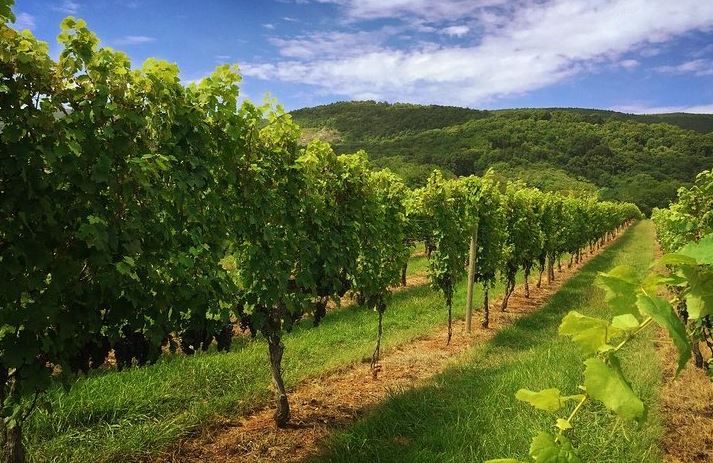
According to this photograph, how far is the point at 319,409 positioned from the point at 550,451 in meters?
6.60

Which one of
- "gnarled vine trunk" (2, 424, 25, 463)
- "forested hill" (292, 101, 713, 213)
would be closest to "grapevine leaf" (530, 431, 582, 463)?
"gnarled vine trunk" (2, 424, 25, 463)

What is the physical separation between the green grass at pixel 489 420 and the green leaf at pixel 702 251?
4.33 meters

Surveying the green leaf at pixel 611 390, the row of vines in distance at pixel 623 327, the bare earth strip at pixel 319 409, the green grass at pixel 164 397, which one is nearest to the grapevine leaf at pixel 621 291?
the row of vines in distance at pixel 623 327

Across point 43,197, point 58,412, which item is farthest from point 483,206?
point 43,197

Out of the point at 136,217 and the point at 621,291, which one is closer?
the point at 621,291

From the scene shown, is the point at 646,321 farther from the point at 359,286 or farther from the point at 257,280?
the point at 359,286

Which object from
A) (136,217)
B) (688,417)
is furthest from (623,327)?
(688,417)

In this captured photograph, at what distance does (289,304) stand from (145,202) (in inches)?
88.6

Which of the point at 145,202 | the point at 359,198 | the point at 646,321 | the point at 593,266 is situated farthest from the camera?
the point at 593,266

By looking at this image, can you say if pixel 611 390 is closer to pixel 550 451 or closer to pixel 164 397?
pixel 550 451

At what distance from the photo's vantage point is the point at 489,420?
553 centimetres

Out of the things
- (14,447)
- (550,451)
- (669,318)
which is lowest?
(14,447)

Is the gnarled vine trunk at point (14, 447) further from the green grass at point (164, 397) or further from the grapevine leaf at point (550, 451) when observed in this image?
the grapevine leaf at point (550, 451)

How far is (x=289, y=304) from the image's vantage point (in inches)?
221
